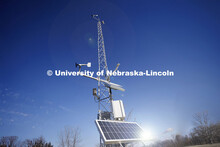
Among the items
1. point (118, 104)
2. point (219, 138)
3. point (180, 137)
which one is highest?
point (118, 104)

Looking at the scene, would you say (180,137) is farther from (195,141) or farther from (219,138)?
(219,138)

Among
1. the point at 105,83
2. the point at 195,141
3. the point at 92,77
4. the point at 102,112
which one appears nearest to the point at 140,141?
the point at 102,112

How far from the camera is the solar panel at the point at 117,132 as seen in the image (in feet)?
26.6

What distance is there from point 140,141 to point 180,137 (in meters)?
79.6

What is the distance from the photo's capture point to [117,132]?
911 cm

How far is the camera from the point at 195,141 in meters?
54.6

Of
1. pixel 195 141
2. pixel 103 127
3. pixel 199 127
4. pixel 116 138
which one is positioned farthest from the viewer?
pixel 195 141

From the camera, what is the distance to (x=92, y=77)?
1525 centimetres

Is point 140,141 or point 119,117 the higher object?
point 119,117

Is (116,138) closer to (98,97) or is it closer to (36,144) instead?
(98,97)

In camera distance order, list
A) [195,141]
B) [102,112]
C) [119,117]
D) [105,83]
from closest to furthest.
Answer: [119,117], [102,112], [105,83], [195,141]

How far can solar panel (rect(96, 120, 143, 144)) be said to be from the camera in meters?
8.12

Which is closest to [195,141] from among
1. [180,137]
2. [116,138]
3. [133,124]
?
[180,137]

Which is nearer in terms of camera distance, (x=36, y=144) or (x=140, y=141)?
(x=140, y=141)
